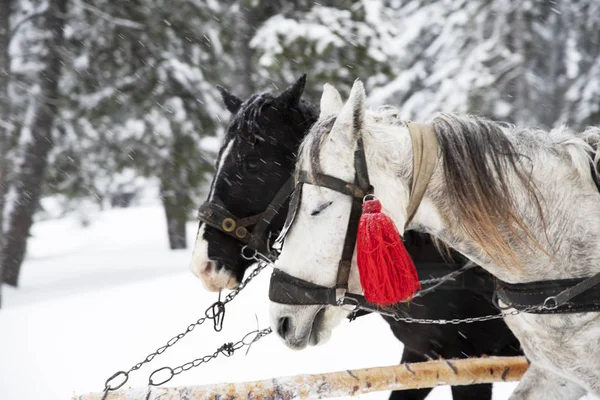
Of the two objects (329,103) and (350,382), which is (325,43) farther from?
(350,382)

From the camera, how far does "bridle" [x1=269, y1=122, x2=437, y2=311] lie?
196cm

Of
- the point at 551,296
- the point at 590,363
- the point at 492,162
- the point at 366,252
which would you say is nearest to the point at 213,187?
the point at 366,252

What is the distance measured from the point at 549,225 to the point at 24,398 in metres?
4.52

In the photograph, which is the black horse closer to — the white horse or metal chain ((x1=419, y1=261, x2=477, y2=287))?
metal chain ((x1=419, y1=261, x2=477, y2=287))

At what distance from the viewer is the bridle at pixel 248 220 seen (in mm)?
3074

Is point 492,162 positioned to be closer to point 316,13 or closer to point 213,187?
point 213,187

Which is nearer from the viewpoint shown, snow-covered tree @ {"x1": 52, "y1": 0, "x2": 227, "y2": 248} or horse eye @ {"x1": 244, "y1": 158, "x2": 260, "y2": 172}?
horse eye @ {"x1": 244, "y1": 158, "x2": 260, "y2": 172}

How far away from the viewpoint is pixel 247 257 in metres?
3.22

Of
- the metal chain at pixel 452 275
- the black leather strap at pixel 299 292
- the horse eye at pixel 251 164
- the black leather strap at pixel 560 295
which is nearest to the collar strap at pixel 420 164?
the black leather strap at pixel 299 292

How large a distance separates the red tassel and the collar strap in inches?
6.6

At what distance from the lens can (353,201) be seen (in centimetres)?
197

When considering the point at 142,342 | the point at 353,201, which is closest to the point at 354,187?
the point at 353,201

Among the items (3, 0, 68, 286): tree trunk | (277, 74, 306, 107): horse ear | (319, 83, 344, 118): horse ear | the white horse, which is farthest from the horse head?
(3, 0, 68, 286): tree trunk

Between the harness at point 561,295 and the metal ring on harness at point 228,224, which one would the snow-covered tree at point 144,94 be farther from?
the harness at point 561,295
